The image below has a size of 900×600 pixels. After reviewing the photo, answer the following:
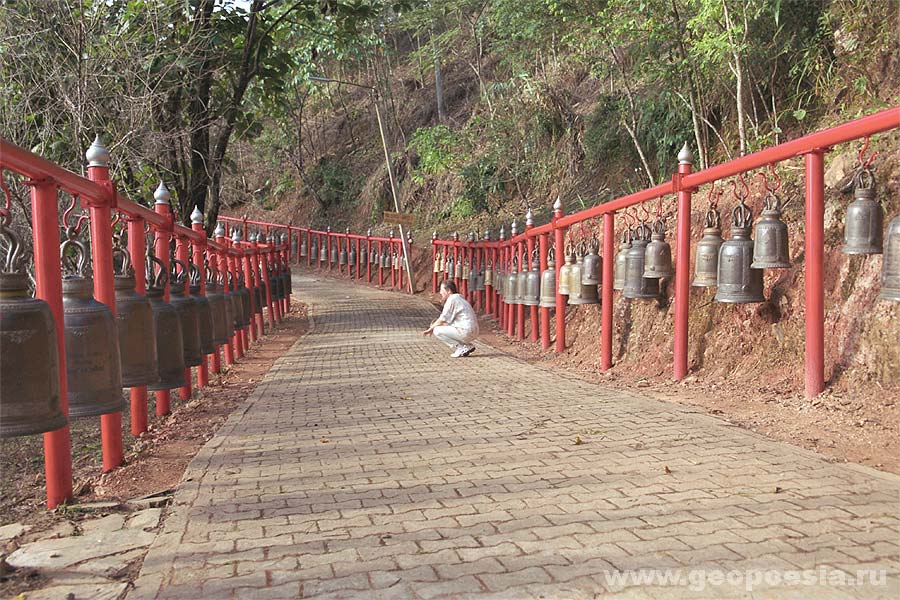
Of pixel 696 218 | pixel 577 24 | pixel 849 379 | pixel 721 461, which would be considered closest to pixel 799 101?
pixel 696 218

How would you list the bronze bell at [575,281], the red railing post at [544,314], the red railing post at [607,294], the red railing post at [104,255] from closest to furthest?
the red railing post at [104,255] → the red railing post at [607,294] → the bronze bell at [575,281] → the red railing post at [544,314]

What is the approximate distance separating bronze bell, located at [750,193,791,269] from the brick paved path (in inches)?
51.3

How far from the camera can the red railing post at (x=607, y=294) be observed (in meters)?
8.53

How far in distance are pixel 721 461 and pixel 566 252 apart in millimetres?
6819

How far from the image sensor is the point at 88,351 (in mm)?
3889

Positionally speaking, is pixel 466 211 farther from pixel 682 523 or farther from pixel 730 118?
pixel 682 523

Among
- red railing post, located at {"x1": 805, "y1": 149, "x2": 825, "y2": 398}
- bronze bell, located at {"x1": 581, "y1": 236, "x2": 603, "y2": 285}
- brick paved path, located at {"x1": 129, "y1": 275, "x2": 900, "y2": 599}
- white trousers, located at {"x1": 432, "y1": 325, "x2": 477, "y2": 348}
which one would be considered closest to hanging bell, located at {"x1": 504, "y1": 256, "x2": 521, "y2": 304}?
white trousers, located at {"x1": 432, "y1": 325, "x2": 477, "y2": 348}

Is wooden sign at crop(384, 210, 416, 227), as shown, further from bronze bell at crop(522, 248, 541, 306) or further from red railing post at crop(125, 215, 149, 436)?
red railing post at crop(125, 215, 149, 436)

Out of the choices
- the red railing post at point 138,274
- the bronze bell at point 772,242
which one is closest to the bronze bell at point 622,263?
the bronze bell at point 772,242

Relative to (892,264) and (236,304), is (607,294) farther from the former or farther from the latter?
(236,304)

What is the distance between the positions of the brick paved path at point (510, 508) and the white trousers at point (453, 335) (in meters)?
4.05

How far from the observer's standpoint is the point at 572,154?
1862 centimetres

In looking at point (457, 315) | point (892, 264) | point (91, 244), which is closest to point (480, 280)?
point (457, 315)

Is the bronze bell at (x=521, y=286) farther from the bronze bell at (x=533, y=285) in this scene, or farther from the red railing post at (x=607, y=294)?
the red railing post at (x=607, y=294)
